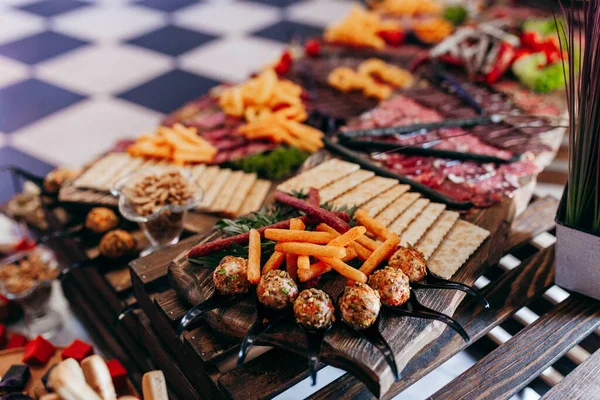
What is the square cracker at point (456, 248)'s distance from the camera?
1.79 m

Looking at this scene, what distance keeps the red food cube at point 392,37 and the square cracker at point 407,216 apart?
7.59ft

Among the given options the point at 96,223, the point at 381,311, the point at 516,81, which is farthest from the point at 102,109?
the point at 381,311

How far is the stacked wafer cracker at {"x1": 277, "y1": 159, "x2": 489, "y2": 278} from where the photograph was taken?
1861 mm

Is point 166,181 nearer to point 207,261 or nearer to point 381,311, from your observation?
point 207,261

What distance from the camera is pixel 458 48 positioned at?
11.2 ft

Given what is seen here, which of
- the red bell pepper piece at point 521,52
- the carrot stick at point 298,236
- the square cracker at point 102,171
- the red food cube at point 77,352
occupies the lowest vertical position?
the red food cube at point 77,352

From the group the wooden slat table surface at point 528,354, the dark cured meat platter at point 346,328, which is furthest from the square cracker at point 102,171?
the wooden slat table surface at point 528,354

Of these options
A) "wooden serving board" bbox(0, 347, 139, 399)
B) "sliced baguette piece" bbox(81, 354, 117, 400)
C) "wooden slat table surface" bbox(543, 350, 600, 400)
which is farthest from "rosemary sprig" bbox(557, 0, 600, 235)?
"wooden serving board" bbox(0, 347, 139, 399)

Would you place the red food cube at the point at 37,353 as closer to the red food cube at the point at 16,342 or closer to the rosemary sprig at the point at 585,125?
the red food cube at the point at 16,342

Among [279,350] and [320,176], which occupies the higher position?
[320,176]

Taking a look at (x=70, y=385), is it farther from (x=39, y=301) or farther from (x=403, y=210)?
(x=39, y=301)

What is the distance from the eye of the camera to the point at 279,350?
1.68m

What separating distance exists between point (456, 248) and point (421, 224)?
0.15 m

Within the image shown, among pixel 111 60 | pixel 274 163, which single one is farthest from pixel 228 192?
pixel 111 60
